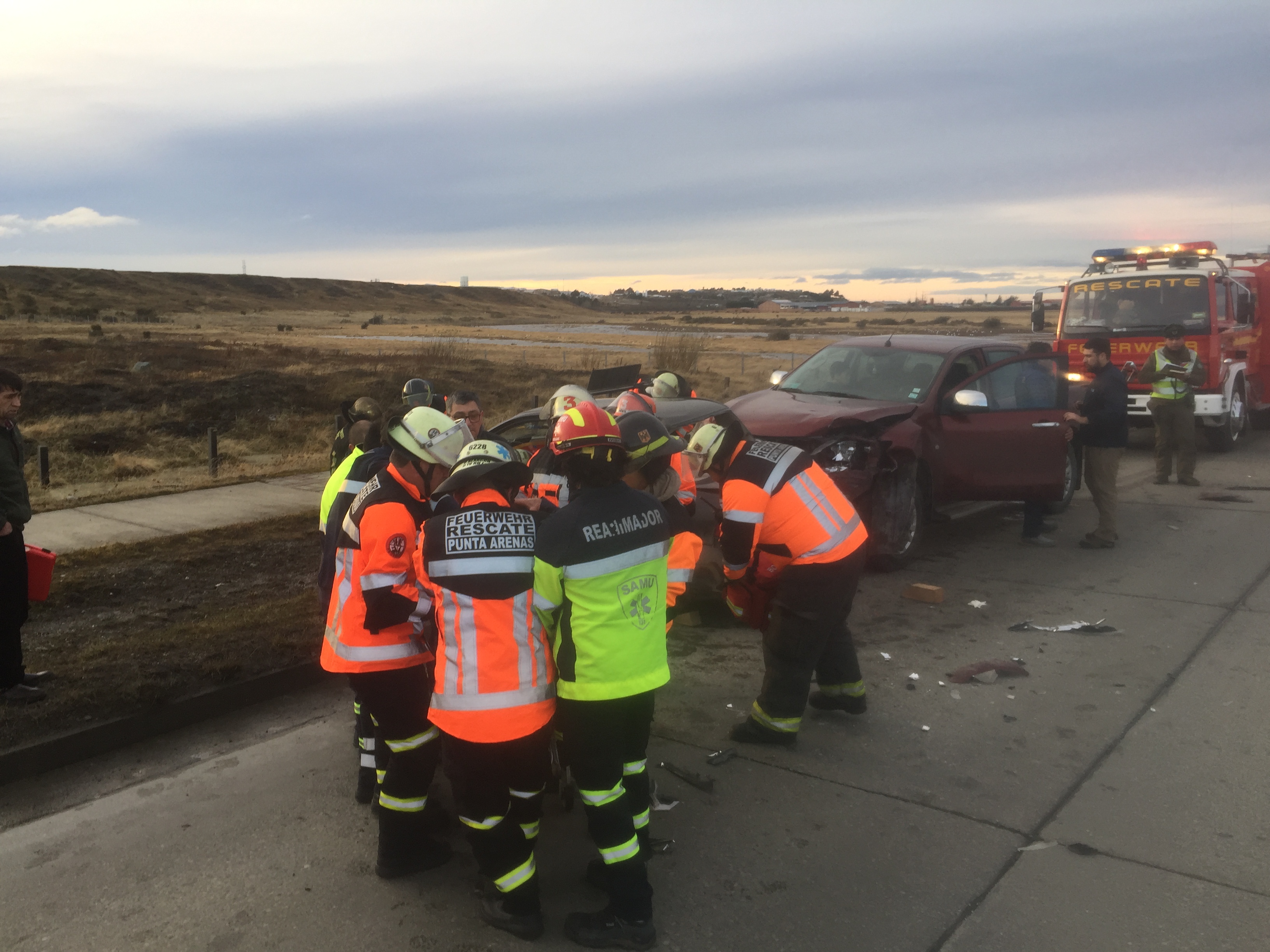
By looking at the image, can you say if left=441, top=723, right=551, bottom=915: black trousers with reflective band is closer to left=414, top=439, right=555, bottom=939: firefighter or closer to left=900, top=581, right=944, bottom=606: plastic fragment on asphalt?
left=414, top=439, right=555, bottom=939: firefighter

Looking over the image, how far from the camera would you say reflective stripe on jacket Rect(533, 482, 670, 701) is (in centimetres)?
323

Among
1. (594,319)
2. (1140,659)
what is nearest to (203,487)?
(1140,659)

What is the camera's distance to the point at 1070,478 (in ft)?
35.2

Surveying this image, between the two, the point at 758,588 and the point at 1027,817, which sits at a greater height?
the point at 758,588

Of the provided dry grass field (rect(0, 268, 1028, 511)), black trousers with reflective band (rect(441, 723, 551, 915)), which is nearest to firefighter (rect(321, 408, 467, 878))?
black trousers with reflective band (rect(441, 723, 551, 915))

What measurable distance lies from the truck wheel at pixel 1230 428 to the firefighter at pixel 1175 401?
9.41ft

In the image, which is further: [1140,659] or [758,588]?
[1140,659]

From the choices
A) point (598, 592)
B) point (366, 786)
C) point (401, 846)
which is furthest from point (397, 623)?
point (366, 786)

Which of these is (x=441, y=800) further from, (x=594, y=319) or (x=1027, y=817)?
(x=594, y=319)

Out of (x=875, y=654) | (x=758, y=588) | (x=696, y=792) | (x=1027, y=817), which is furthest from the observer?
(x=875, y=654)

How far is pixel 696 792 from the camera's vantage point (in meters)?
4.49

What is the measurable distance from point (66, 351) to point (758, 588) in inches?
1295

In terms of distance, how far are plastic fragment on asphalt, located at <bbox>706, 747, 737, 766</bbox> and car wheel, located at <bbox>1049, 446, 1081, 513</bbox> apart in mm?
6766

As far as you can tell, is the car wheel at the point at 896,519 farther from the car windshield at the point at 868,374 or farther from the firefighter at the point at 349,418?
the firefighter at the point at 349,418
